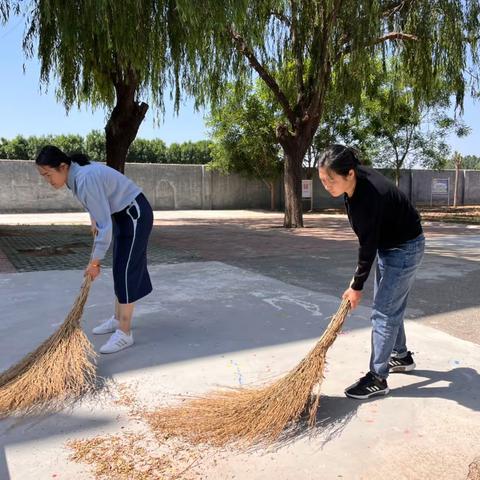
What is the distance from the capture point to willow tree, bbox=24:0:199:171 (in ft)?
25.4

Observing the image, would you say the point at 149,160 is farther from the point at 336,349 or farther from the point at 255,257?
Answer: the point at 336,349

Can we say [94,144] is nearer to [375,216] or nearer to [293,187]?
[293,187]

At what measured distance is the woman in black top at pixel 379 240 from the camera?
2.86 m

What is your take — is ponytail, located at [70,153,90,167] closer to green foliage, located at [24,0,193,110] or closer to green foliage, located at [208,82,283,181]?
green foliage, located at [24,0,193,110]

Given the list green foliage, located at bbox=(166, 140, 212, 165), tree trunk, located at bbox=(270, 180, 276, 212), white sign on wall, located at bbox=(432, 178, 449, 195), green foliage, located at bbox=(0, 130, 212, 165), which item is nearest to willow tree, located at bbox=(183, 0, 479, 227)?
tree trunk, located at bbox=(270, 180, 276, 212)

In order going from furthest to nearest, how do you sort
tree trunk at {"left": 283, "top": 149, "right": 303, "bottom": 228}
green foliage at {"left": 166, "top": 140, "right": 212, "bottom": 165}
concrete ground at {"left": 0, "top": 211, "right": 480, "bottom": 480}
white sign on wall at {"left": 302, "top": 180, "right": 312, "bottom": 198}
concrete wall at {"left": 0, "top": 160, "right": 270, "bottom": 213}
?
green foliage at {"left": 166, "top": 140, "right": 212, "bottom": 165}, concrete wall at {"left": 0, "top": 160, "right": 270, "bottom": 213}, white sign on wall at {"left": 302, "top": 180, "right": 312, "bottom": 198}, tree trunk at {"left": 283, "top": 149, "right": 303, "bottom": 228}, concrete ground at {"left": 0, "top": 211, "right": 480, "bottom": 480}

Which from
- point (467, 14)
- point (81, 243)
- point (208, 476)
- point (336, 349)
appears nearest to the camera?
point (208, 476)

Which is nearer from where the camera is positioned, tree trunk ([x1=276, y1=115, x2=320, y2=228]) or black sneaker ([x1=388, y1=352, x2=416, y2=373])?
black sneaker ([x1=388, y1=352, x2=416, y2=373])

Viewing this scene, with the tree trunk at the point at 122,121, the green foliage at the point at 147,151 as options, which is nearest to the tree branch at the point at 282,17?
the tree trunk at the point at 122,121

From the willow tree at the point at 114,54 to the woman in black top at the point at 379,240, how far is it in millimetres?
5676

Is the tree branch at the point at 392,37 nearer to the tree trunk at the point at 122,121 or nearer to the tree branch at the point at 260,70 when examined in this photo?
the tree branch at the point at 260,70

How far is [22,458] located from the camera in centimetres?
250

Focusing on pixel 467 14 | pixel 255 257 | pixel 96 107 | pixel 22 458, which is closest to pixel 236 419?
pixel 22 458

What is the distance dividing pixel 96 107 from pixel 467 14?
941 cm
